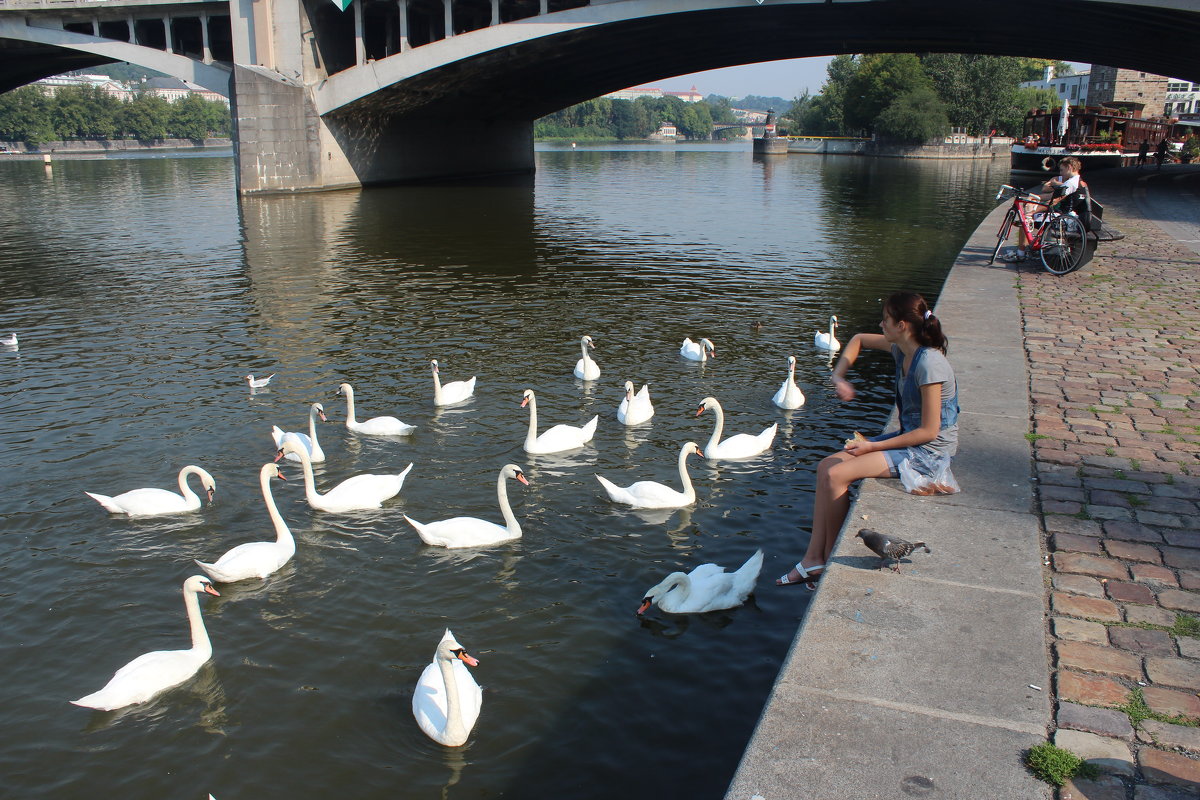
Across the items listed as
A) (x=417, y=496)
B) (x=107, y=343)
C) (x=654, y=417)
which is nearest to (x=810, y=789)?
(x=417, y=496)

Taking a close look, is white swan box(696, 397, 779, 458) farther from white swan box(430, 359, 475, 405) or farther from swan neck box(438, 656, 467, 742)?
swan neck box(438, 656, 467, 742)

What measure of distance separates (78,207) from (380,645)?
3779 centimetres

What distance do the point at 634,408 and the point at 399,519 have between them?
3.43 metres

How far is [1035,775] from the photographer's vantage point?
360 centimetres

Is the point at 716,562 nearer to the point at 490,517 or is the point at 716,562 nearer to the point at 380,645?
the point at 490,517

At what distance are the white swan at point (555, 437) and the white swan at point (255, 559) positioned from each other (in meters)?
3.00

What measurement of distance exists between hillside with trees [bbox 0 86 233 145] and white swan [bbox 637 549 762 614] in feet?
394

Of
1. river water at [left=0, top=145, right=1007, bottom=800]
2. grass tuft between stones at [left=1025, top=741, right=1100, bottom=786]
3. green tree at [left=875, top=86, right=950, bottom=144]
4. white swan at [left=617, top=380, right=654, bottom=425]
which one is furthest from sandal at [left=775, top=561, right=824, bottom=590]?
green tree at [left=875, top=86, right=950, bottom=144]

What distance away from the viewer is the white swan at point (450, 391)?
1182 centimetres

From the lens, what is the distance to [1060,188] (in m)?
16.2

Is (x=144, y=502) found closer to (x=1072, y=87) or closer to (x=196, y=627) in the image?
(x=196, y=627)

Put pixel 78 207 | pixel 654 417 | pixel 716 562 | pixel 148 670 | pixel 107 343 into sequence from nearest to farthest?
1. pixel 148 670
2. pixel 716 562
3. pixel 654 417
4. pixel 107 343
5. pixel 78 207

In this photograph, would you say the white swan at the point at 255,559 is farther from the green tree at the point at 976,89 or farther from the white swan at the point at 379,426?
the green tree at the point at 976,89

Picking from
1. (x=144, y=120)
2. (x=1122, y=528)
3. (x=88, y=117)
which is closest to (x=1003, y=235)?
(x=1122, y=528)
